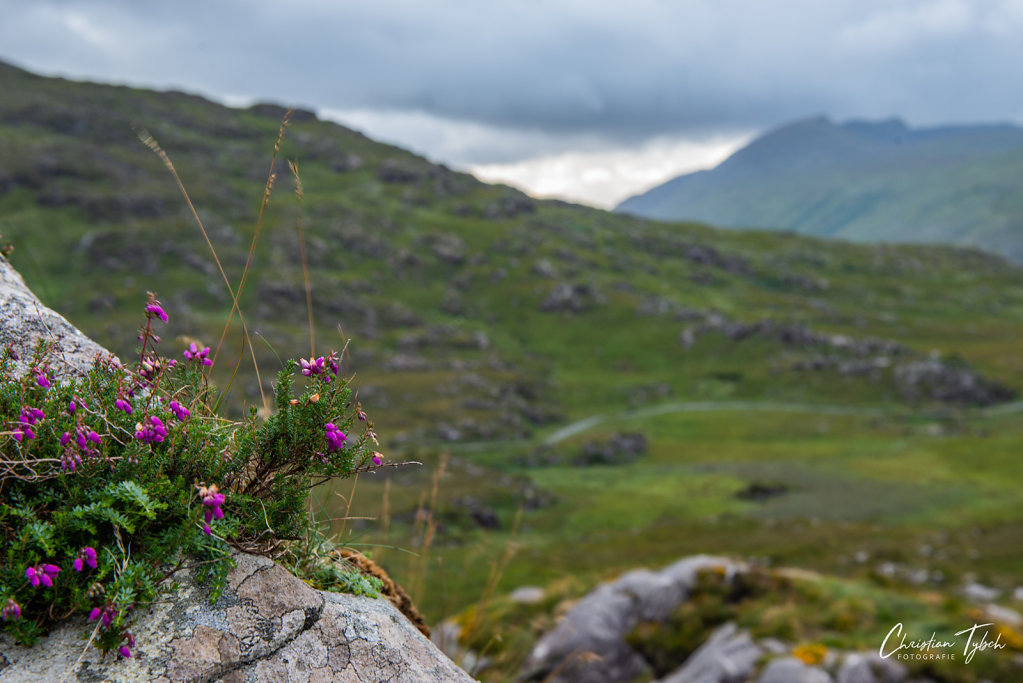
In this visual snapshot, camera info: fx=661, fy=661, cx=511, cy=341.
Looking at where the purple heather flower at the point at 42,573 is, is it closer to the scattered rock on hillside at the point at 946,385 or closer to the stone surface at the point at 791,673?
the stone surface at the point at 791,673

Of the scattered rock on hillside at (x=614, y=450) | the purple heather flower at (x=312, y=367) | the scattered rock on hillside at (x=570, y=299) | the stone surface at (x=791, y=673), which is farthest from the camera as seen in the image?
the scattered rock on hillside at (x=570, y=299)

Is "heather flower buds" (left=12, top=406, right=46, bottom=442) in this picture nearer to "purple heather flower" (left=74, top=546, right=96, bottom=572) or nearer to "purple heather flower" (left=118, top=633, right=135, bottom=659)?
"purple heather flower" (left=74, top=546, right=96, bottom=572)

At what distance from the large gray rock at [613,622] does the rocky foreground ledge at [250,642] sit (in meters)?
11.6

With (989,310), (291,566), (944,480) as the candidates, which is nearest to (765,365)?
(944,480)

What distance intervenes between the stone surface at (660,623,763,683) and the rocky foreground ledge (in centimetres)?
1130

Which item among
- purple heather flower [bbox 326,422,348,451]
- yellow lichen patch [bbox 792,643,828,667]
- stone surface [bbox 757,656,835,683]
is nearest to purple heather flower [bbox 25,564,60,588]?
purple heather flower [bbox 326,422,348,451]

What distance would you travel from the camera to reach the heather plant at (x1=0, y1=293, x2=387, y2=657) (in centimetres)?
296

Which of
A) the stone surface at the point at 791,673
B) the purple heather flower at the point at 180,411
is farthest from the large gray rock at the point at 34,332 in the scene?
the stone surface at the point at 791,673

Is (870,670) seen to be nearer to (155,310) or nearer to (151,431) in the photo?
(151,431)

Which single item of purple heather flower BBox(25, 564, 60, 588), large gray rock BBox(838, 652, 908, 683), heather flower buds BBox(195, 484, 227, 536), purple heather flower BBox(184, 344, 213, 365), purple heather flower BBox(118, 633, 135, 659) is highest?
purple heather flower BBox(184, 344, 213, 365)

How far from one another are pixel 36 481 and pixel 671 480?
284ft

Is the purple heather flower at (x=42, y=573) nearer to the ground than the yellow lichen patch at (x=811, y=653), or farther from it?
farther from it

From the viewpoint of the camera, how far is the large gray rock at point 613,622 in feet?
50.9

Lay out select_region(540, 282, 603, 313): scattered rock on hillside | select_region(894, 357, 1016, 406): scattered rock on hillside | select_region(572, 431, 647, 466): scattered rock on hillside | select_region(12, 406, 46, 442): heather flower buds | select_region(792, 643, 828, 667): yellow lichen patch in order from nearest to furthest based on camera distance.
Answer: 1. select_region(12, 406, 46, 442): heather flower buds
2. select_region(792, 643, 828, 667): yellow lichen patch
3. select_region(572, 431, 647, 466): scattered rock on hillside
4. select_region(894, 357, 1016, 406): scattered rock on hillside
5. select_region(540, 282, 603, 313): scattered rock on hillside
